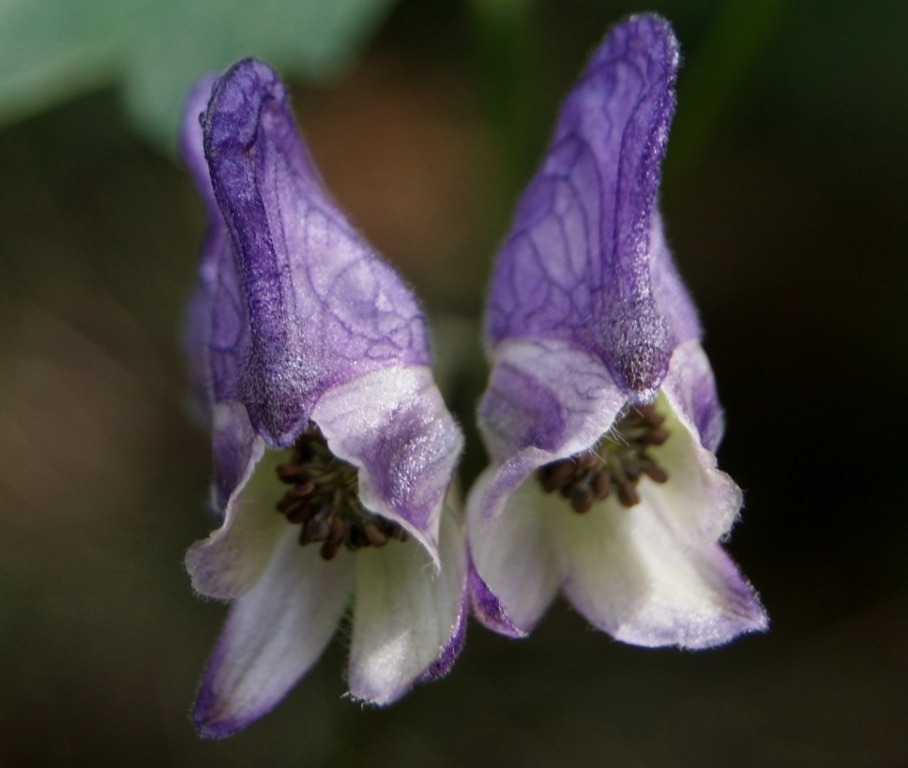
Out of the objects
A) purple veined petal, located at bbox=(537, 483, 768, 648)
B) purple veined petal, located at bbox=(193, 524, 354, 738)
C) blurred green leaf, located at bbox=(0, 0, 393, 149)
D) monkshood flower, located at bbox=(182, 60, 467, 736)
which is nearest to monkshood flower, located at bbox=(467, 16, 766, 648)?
purple veined petal, located at bbox=(537, 483, 768, 648)

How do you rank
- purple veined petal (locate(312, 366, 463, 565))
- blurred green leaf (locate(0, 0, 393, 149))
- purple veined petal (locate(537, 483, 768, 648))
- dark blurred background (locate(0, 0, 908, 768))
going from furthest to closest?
dark blurred background (locate(0, 0, 908, 768))
blurred green leaf (locate(0, 0, 393, 149))
purple veined petal (locate(537, 483, 768, 648))
purple veined petal (locate(312, 366, 463, 565))

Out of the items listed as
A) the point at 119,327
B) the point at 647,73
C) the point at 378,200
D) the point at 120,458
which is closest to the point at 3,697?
the point at 120,458

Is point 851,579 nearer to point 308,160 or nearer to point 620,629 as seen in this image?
point 620,629

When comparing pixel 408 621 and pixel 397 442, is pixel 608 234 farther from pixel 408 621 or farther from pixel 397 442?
pixel 408 621

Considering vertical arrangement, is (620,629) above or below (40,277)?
above

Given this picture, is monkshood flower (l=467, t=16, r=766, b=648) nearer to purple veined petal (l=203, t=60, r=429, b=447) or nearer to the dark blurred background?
purple veined petal (l=203, t=60, r=429, b=447)

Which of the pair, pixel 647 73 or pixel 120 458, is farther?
pixel 120 458

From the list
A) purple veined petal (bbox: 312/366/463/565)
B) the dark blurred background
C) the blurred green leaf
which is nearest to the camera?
purple veined petal (bbox: 312/366/463/565)
